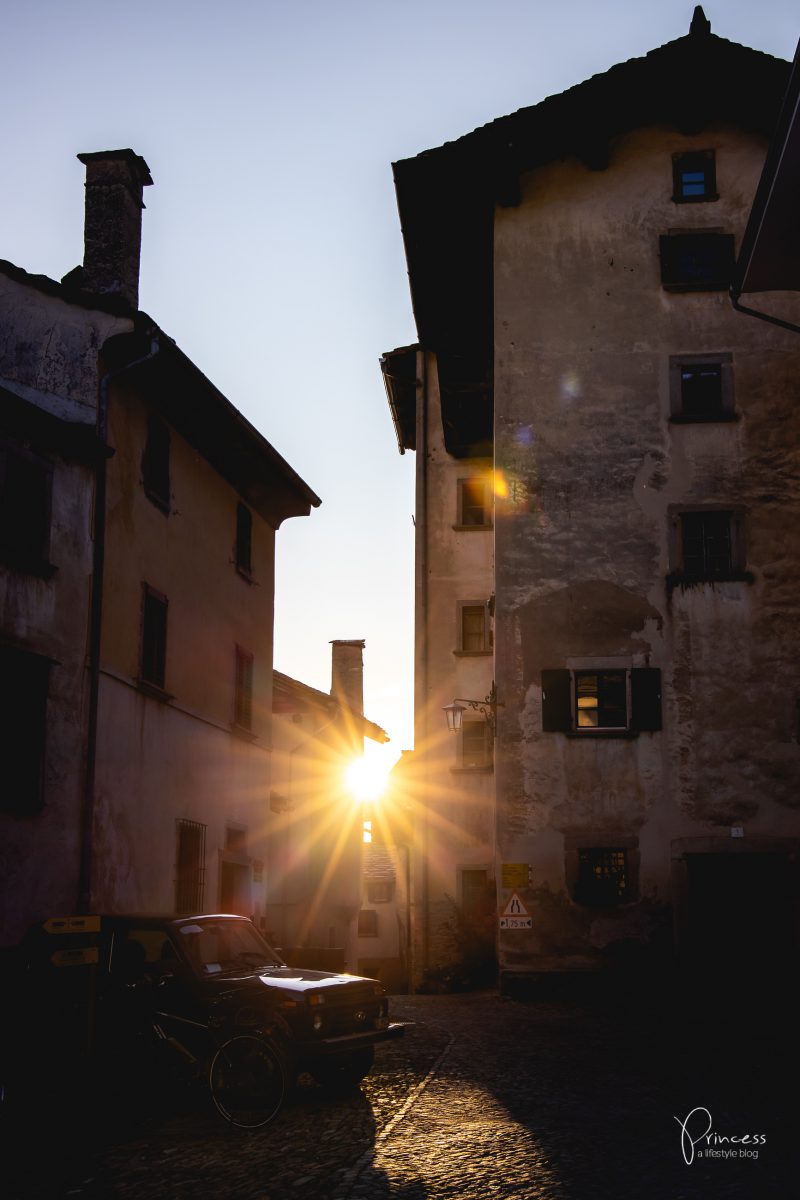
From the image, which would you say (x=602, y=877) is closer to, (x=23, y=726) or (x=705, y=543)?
(x=705, y=543)

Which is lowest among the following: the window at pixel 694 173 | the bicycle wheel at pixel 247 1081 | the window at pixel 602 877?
the bicycle wheel at pixel 247 1081

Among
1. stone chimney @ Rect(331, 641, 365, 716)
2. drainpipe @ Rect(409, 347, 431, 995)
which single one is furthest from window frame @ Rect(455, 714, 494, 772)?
stone chimney @ Rect(331, 641, 365, 716)

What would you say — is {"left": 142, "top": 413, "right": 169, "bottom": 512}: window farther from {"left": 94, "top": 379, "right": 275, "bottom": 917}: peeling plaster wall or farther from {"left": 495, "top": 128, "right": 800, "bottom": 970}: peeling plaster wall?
{"left": 495, "top": 128, "right": 800, "bottom": 970}: peeling plaster wall

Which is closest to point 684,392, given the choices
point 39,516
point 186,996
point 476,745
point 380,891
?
point 476,745

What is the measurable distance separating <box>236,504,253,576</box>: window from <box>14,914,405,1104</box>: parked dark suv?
12473mm

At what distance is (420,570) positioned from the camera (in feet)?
95.7

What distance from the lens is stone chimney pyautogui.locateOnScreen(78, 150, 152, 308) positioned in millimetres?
18531

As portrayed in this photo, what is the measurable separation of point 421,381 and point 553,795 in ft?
42.3

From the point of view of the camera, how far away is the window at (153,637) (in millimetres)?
17984

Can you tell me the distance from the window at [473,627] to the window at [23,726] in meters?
14.8

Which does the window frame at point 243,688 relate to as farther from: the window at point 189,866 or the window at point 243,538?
the window at point 189,866

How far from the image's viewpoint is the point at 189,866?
19.7 meters

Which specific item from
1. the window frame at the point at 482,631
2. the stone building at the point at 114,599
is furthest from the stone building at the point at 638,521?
the window frame at the point at 482,631

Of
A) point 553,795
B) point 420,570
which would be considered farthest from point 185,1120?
point 420,570
